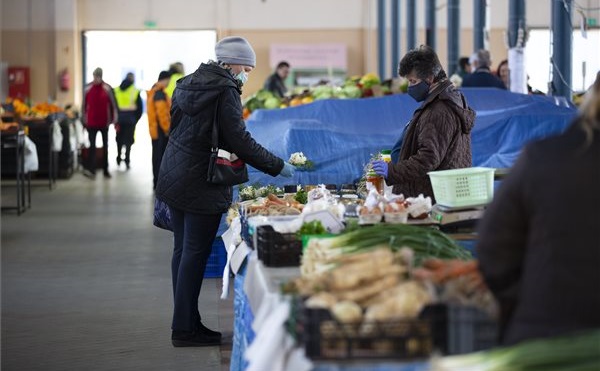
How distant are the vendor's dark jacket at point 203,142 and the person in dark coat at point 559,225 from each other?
3496mm

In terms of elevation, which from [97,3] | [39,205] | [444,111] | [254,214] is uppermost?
[97,3]

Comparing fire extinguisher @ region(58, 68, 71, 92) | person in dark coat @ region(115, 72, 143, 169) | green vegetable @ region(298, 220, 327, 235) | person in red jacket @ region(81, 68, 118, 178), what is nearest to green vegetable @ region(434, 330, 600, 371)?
green vegetable @ region(298, 220, 327, 235)

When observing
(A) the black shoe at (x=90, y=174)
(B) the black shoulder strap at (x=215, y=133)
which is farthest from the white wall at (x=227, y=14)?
(B) the black shoulder strap at (x=215, y=133)

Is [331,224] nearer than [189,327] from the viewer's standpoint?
Yes

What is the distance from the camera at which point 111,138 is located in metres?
30.7

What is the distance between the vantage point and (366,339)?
325 cm

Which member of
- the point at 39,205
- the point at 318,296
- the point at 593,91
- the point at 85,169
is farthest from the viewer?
the point at 85,169

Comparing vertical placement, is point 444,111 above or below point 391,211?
above

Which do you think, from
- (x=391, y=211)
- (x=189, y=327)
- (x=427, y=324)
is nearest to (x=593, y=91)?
(x=427, y=324)

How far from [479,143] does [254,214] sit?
4380 mm

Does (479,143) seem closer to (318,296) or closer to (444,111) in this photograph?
(444,111)

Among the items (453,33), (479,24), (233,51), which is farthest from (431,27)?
(233,51)

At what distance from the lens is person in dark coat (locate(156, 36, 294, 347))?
21.2 ft

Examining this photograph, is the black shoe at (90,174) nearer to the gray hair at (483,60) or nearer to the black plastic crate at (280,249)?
the gray hair at (483,60)
